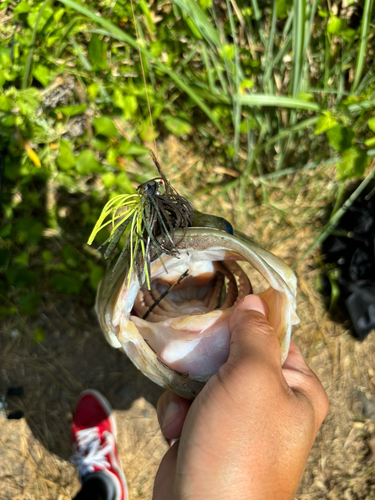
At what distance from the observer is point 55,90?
87.3 inches

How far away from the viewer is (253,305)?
1.23m

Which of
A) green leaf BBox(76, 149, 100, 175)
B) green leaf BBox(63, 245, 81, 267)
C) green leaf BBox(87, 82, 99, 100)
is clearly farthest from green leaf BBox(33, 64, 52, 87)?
green leaf BBox(63, 245, 81, 267)

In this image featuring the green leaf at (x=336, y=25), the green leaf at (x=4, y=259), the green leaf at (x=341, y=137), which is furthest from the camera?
the green leaf at (x=4, y=259)

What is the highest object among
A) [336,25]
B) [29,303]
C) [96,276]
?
[336,25]

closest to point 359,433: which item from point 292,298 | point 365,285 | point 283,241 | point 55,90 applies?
point 365,285

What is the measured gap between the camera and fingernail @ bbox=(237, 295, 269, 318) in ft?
4.02

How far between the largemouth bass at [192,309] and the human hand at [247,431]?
0.37 feet

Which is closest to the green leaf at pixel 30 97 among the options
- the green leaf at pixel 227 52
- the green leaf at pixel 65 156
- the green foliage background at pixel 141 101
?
the green foliage background at pixel 141 101

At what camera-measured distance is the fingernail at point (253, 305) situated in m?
1.23

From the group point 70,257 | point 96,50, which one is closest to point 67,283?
point 70,257

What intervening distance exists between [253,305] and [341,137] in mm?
834

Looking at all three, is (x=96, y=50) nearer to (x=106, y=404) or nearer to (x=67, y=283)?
(x=67, y=283)

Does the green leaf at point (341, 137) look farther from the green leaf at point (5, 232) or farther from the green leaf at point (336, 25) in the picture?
the green leaf at point (5, 232)

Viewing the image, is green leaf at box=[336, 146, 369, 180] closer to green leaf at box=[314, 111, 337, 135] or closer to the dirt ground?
green leaf at box=[314, 111, 337, 135]
